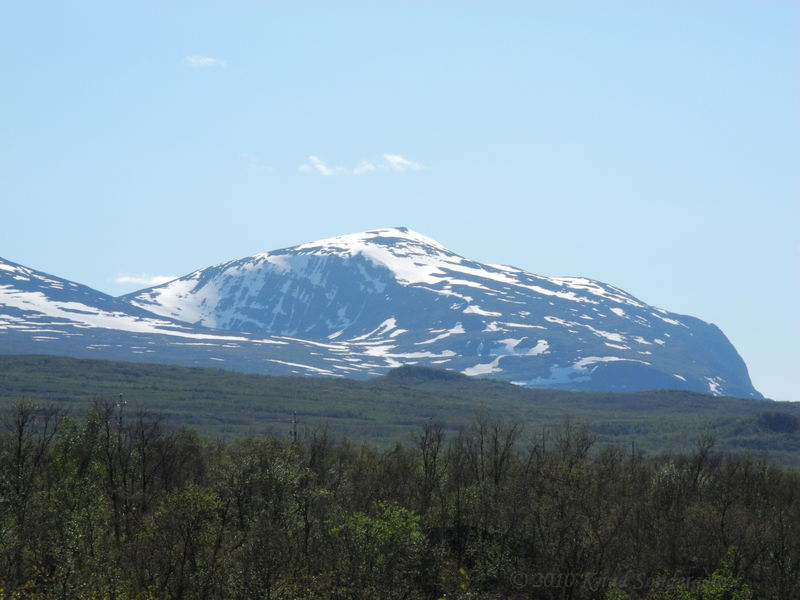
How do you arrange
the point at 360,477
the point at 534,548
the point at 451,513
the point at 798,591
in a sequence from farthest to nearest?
the point at 360,477, the point at 451,513, the point at 534,548, the point at 798,591

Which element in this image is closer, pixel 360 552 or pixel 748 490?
pixel 360 552

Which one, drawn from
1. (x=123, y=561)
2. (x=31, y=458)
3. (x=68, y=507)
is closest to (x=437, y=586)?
(x=123, y=561)

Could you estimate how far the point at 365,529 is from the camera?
8656 centimetres

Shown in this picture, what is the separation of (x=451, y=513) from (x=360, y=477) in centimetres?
2553

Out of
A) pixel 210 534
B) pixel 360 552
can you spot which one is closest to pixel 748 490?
pixel 360 552

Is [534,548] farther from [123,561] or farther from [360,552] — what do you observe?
[123,561]

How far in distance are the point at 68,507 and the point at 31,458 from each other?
2801 centimetres

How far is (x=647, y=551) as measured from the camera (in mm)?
Answer: 104062

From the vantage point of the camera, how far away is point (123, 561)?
7994 centimetres

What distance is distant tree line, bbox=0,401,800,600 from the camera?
246ft

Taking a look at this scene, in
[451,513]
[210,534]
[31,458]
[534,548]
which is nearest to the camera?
[210,534]

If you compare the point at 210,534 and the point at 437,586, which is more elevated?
the point at 210,534

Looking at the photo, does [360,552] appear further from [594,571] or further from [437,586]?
[594,571]

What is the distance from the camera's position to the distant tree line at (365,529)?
246 feet
